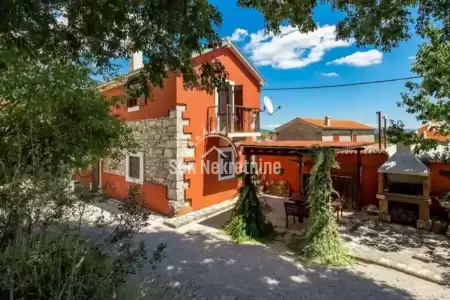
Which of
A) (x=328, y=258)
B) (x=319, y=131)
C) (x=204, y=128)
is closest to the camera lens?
(x=328, y=258)

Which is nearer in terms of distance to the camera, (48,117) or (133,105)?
(48,117)

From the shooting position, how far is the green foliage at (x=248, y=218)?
29.3ft

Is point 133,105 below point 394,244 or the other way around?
the other way around

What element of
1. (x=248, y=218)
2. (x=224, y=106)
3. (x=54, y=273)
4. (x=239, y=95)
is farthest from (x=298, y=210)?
(x=54, y=273)

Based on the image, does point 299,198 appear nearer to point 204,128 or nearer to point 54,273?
point 204,128

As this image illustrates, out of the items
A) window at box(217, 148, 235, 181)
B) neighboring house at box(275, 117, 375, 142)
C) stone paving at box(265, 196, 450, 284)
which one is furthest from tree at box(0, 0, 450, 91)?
neighboring house at box(275, 117, 375, 142)

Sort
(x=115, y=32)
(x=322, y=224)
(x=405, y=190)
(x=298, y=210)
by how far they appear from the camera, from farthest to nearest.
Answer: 1. (x=405, y=190)
2. (x=298, y=210)
3. (x=322, y=224)
4. (x=115, y=32)

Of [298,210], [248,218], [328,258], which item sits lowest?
[328,258]

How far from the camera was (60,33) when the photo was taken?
3.89 m

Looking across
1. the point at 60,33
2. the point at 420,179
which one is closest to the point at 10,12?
the point at 60,33

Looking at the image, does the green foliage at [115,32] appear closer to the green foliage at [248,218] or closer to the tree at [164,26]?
the tree at [164,26]

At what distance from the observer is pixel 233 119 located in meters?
12.5

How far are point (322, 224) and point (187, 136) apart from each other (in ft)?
20.5

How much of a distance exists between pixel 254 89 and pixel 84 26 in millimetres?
11468
